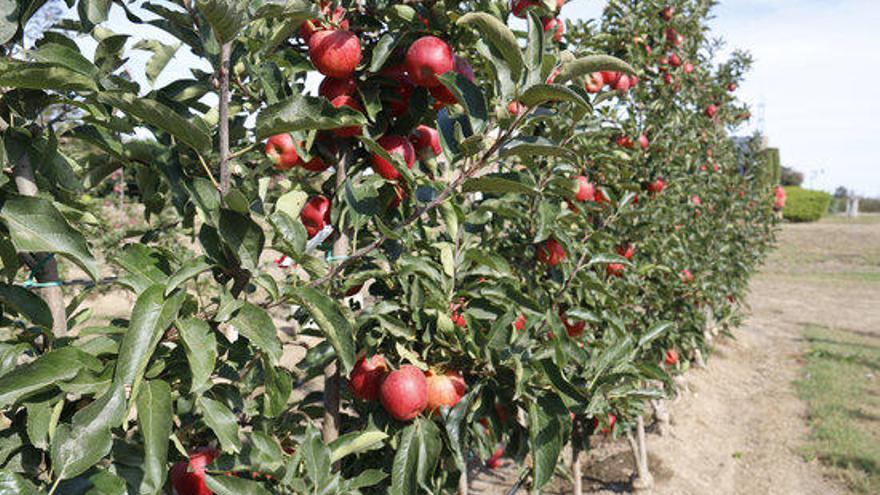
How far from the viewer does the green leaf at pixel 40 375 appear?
76 cm

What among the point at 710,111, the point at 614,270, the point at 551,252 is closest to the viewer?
the point at 551,252

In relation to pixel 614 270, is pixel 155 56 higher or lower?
higher

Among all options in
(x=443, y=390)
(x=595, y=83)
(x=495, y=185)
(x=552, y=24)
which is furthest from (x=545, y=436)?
(x=595, y=83)

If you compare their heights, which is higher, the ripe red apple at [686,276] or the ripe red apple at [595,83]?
the ripe red apple at [595,83]

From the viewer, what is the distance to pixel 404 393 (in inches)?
50.5

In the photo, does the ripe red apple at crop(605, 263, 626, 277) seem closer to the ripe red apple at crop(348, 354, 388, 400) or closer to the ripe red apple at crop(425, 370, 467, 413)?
the ripe red apple at crop(425, 370, 467, 413)

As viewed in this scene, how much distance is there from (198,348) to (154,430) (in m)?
0.11

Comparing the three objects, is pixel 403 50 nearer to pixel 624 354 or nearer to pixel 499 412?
pixel 499 412

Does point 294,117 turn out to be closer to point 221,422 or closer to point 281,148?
point 281,148

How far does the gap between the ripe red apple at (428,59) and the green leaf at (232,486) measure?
2.55 feet

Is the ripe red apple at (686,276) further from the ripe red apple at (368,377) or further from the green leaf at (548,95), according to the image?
the green leaf at (548,95)

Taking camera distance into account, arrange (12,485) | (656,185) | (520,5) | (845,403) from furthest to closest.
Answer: (845,403)
(656,185)
(520,5)
(12,485)

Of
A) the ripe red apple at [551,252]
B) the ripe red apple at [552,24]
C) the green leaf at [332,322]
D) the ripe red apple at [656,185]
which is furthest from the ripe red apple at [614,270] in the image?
the green leaf at [332,322]

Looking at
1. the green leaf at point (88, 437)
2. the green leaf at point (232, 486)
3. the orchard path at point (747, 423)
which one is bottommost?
the orchard path at point (747, 423)
